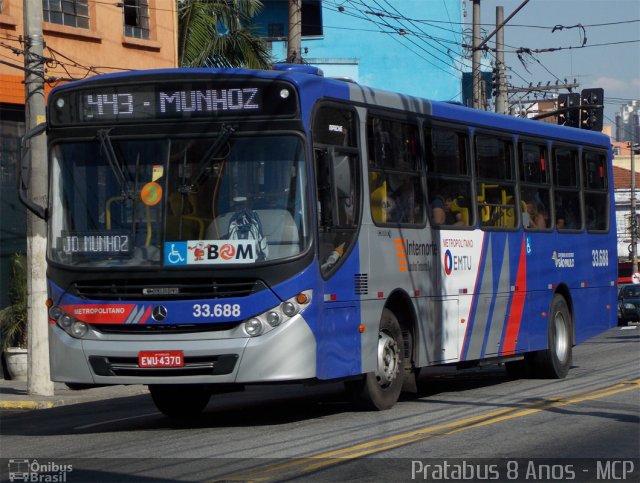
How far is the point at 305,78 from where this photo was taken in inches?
465

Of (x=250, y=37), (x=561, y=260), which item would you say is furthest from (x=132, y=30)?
(x=561, y=260)

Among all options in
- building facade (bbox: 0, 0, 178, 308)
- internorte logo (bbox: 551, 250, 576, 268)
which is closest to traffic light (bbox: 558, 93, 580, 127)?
building facade (bbox: 0, 0, 178, 308)

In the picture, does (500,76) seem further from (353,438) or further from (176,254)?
(353,438)

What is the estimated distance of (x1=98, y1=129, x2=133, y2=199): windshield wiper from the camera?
11.6 m

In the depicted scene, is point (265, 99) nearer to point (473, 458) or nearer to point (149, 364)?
point (149, 364)

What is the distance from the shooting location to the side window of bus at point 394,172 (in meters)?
12.9

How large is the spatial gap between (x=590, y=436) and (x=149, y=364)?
4004 mm

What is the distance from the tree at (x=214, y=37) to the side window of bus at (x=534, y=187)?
12.3 m

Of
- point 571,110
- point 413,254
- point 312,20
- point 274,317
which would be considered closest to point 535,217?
point 413,254

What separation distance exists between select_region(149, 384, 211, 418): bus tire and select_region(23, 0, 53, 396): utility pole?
459 centimetres

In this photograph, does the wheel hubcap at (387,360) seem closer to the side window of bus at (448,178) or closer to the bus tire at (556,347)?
the side window of bus at (448,178)

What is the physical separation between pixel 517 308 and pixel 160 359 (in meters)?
6.31

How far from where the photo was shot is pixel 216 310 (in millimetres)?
11203

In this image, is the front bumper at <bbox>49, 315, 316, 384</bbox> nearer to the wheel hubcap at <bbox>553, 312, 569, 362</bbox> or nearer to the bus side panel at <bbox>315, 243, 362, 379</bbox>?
the bus side panel at <bbox>315, 243, 362, 379</bbox>
